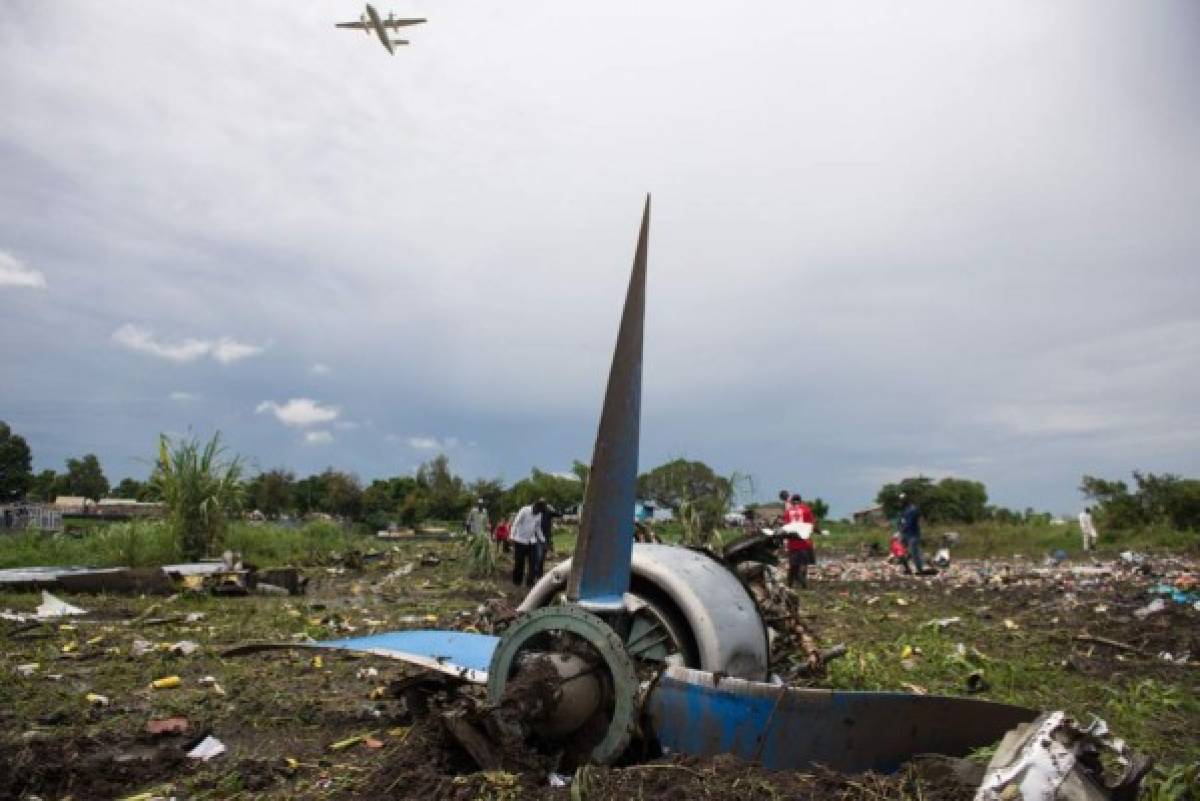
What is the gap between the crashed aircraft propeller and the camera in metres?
3.25

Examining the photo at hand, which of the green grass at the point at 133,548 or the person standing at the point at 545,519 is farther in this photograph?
the green grass at the point at 133,548

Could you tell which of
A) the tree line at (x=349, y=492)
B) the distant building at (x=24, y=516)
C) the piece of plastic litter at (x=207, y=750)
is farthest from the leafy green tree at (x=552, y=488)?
the piece of plastic litter at (x=207, y=750)

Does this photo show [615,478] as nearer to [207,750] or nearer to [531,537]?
[207,750]

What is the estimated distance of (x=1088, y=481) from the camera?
124 ft

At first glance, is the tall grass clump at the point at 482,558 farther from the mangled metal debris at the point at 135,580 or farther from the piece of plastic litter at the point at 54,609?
the piece of plastic litter at the point at 54,609

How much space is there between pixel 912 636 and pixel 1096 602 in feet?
17.4

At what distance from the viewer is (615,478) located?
3.91 meters

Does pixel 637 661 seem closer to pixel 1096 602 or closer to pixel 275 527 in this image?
pixel 1096 602

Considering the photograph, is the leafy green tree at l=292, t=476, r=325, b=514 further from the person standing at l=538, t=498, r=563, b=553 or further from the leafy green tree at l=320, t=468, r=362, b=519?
the person standing at l=538, t=498, r=563, b=553

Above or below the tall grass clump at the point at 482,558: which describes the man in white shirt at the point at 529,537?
above

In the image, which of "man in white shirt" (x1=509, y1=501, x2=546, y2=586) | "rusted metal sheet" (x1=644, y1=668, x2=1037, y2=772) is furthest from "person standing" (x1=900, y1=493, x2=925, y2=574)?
"rusted metal sheet" (x1=644, y1=668, x2=1037, y2=772)

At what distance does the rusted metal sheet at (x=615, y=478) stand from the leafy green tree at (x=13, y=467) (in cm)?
6303

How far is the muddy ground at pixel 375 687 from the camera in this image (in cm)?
334

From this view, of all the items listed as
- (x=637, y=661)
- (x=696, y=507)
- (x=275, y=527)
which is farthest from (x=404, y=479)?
(x=637, y=661)
